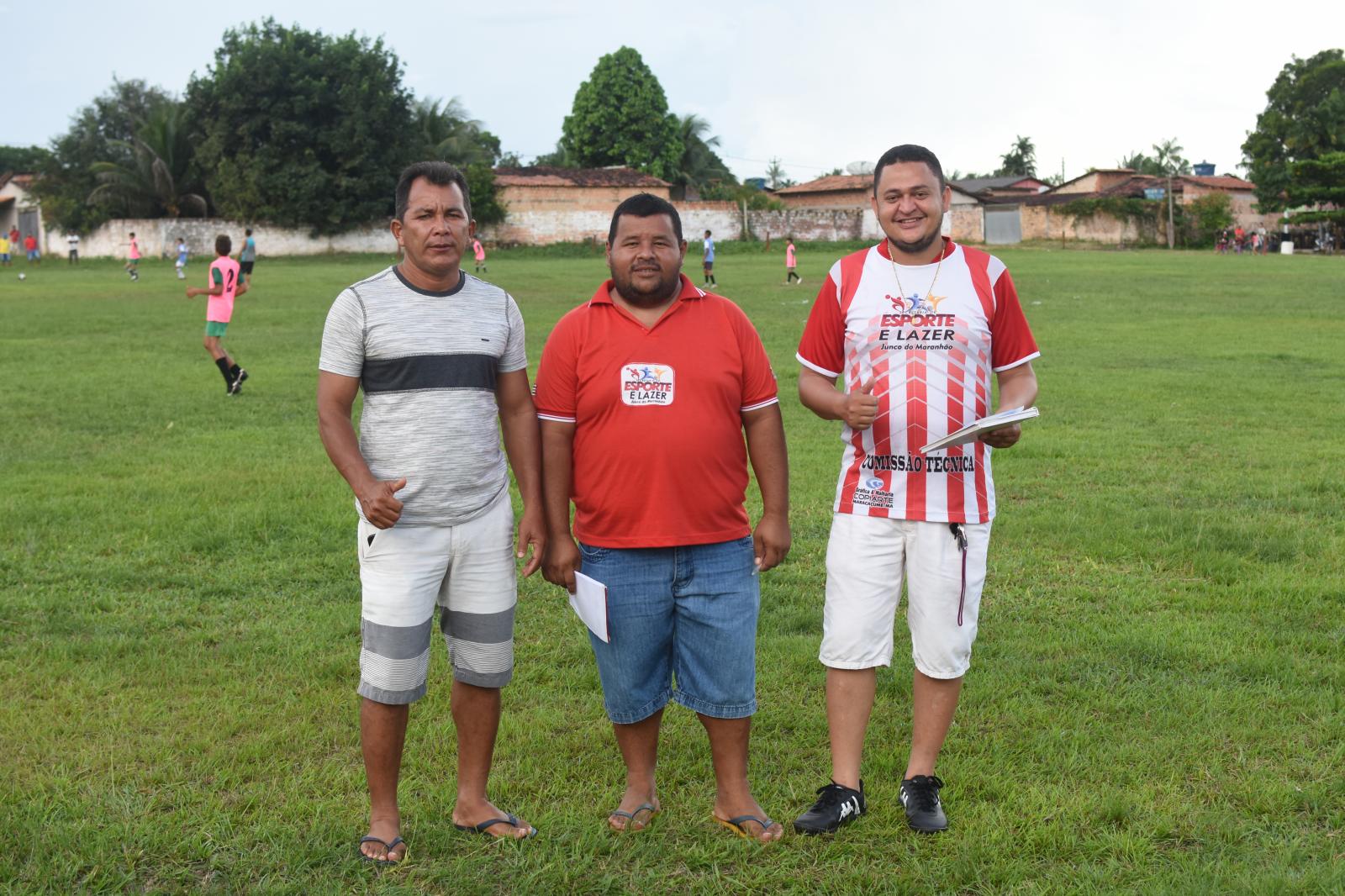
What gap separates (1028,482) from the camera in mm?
8242

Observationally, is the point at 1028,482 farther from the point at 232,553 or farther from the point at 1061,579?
the point at 232,553

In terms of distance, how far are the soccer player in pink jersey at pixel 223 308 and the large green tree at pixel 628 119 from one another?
5644 cm

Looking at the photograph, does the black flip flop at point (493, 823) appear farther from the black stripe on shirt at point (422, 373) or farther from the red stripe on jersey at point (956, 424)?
the red stripe on jersey at point (956, 424)

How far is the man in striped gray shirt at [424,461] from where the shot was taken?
3.41m

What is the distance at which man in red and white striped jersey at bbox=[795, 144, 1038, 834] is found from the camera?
3.65 meters

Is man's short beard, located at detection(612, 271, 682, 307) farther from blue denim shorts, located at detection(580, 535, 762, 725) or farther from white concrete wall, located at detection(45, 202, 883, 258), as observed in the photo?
white concrete wall, located at detection(45, 202, 883, 258)

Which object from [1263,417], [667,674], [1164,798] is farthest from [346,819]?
[1263,417]

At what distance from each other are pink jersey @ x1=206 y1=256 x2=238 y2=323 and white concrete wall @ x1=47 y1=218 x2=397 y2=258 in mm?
37307

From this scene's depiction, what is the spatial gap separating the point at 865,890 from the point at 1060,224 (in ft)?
212

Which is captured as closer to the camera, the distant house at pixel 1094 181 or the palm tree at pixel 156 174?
the palm tree at pixel 156 174

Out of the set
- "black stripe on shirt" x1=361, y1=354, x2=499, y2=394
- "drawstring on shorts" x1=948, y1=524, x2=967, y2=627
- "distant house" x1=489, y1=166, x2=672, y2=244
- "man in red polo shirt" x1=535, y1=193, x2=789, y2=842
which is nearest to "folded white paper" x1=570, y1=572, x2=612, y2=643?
"man in red polo shirt" x1=535, y1=193, x2=789, y2=842

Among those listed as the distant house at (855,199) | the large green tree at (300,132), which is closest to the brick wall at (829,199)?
the distant house at (855,199)

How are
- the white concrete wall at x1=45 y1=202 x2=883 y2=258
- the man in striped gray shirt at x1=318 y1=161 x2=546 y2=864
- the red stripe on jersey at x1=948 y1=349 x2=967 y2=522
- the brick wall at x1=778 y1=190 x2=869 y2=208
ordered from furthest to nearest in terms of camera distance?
1. the brick wall at x1=778 y1=190 x2=869 y2=208
2. the white concrete wall at x1=45 y1=202 x2=883 y2=258
3. the red stripe on jersey at x1=948 y1=349 x2=967 y2=522
4. the man in striped gray shirt at x1=318 y1=161 x2=546 y2=864

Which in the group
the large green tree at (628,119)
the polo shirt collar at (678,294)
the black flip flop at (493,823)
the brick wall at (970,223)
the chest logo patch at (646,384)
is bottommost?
the black flip flop at (493,823)
